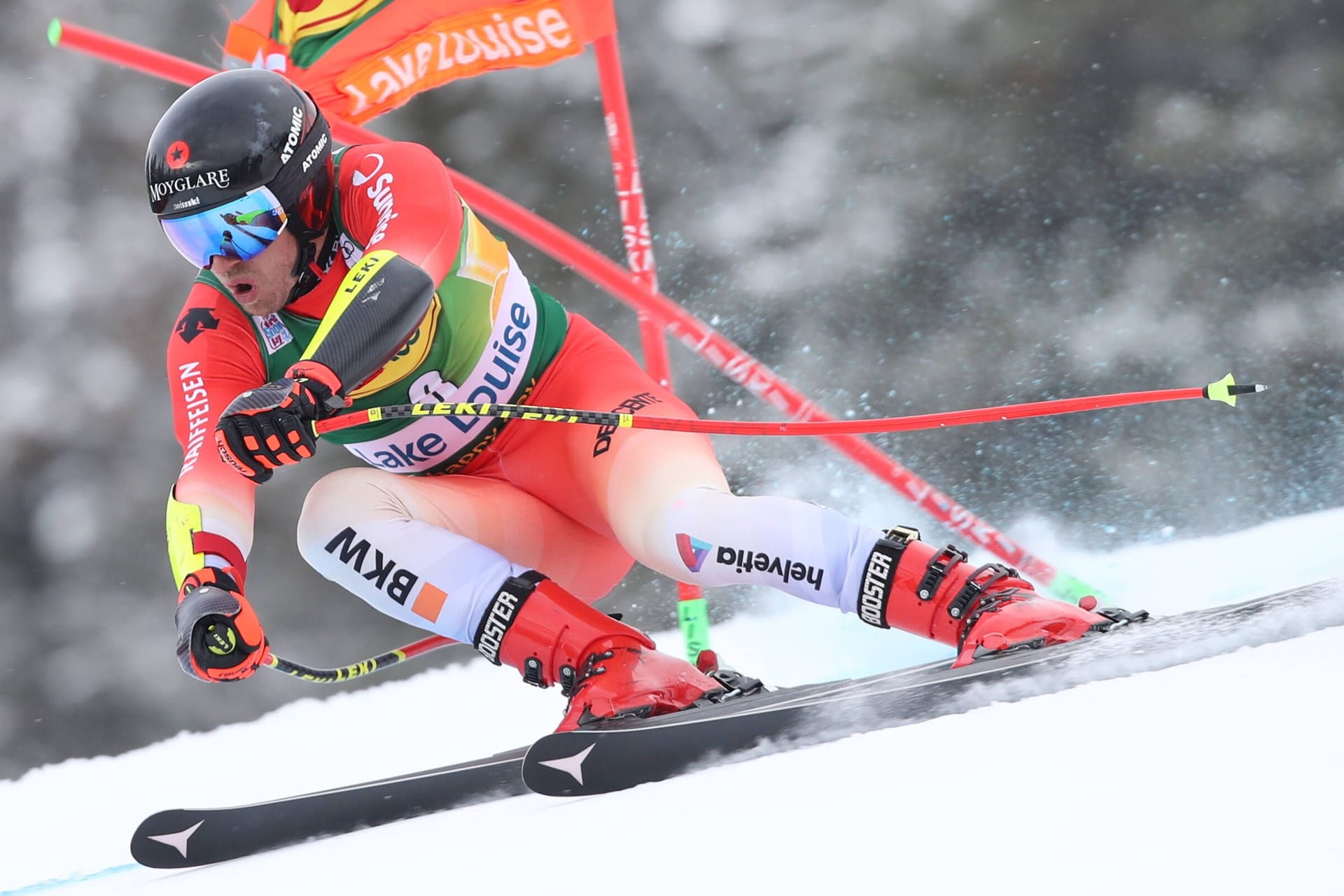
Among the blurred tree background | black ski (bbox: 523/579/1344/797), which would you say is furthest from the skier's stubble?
the blurred tree background

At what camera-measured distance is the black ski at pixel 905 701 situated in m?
1.46

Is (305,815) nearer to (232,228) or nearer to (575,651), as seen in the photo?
(575,651)

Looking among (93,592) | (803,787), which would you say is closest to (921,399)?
(93,592)

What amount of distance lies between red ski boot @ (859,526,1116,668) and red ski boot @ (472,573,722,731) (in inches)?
12.5

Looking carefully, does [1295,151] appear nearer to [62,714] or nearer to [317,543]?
[317,543]

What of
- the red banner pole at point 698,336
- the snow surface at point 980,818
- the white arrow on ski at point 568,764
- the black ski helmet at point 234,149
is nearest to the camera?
the snow surface at point 980,818

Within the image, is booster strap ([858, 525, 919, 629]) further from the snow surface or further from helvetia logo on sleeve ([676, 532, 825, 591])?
the snow surface

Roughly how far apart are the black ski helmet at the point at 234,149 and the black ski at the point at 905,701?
98 centimetres

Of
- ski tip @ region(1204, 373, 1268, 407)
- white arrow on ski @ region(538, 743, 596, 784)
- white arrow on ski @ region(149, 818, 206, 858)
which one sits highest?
ski tip @ region(1204, 373, 1268, 407)

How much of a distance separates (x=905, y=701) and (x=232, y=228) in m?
1.24

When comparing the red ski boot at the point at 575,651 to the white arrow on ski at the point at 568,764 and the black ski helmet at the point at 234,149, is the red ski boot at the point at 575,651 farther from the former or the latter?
the black ski helmet at the point at 234,149

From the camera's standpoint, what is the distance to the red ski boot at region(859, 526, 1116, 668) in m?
1.82

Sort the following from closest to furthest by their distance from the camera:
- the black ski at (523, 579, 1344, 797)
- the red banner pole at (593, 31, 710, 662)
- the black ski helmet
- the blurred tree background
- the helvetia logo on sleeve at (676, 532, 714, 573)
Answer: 1. the black ski at (523, 579, 1344, 797)
2. the black ski helmet
3. the helvetia logo on sleeve at (676, 532, 714, 573)
4. the red banner pole at (593, 31, 710, 662)
5. the blurred tree background

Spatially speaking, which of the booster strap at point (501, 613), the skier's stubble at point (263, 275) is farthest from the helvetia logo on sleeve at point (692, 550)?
the skier's stubble at point (263, 275)
